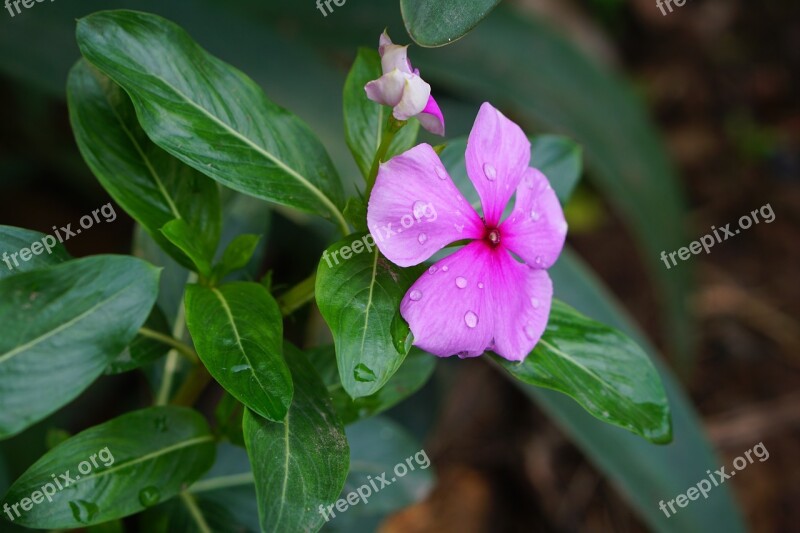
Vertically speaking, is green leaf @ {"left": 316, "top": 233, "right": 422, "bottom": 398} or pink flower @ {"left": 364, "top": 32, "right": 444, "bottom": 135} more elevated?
pink flower @ {"left": 364, "top": 32, "right": 444, "bottom": 135}

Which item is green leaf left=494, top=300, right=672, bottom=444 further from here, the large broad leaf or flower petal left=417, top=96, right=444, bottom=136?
the large broad leaf

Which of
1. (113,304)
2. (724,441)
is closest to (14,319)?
(113,304)

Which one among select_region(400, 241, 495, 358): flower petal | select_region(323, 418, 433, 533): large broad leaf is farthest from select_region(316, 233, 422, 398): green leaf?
select_region(323, 418, 433, 533): large broad leaf

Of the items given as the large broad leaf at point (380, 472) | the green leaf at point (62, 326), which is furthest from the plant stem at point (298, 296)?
the large broad leaf at point (380, 472)

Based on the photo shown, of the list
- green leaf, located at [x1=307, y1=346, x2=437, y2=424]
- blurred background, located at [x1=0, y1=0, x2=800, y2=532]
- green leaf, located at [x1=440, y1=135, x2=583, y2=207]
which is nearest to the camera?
green leaf, located at [x1=307, y1=346, x2=437, y2=424]

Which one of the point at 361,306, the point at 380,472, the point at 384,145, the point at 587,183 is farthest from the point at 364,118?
the point at 587,183

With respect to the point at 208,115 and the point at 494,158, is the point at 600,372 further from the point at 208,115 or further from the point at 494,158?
the point at 208,115
